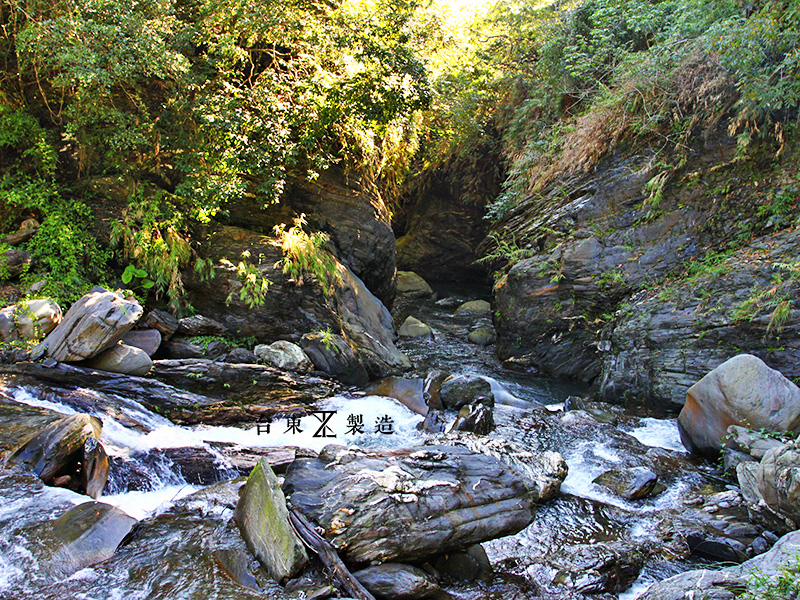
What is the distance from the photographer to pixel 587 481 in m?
6.00

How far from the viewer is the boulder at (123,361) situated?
6676 mm

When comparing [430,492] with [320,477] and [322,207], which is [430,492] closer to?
[320,477]

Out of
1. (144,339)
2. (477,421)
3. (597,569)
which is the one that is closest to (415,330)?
(477,421)

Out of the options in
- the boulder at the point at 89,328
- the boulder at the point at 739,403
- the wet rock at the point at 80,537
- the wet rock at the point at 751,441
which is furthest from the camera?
the boulder at the point at 89,328

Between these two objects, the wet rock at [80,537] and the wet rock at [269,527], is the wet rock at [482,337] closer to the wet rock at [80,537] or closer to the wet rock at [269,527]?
the wet rock at [269,527]

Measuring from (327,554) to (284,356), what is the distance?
16.7ft

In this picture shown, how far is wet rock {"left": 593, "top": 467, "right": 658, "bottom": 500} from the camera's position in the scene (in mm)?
5590

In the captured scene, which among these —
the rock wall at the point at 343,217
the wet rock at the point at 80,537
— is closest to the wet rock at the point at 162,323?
the rock wall at the point at 343,217

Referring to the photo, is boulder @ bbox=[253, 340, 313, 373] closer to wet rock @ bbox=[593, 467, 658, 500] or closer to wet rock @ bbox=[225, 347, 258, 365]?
wet rock @ bbox=[225, 347, 258, 365]

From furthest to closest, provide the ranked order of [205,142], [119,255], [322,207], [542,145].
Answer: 1. [542,145]
2. [322,207]
3. [205,142]
4. [119,255]

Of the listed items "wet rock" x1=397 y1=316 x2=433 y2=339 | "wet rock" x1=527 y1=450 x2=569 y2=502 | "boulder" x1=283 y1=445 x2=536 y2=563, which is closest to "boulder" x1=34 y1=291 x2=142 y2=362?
"boulder" x1=283 y1=445 x2=536 y2=563

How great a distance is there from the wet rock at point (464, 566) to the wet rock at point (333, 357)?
5.03m

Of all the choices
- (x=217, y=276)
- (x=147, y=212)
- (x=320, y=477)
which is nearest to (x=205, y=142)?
(x=147, y=212)

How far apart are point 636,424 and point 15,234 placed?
1100cm
